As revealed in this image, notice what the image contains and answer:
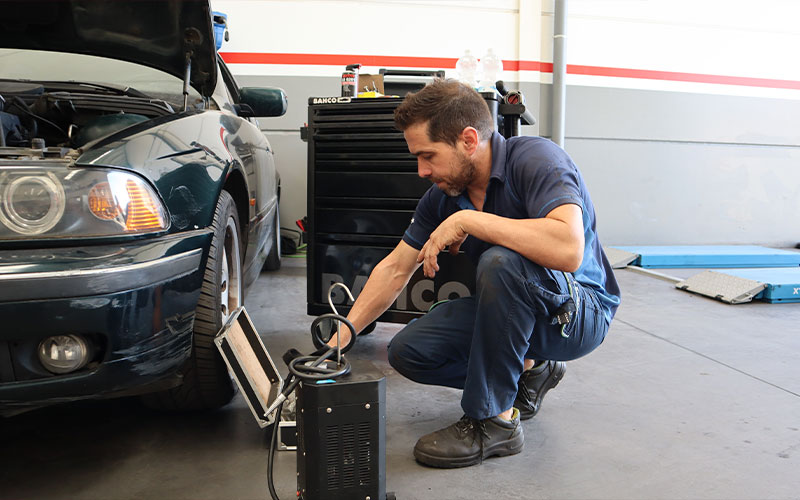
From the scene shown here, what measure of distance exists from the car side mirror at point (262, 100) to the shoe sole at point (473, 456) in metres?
1.54

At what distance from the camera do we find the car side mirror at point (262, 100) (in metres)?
2.44

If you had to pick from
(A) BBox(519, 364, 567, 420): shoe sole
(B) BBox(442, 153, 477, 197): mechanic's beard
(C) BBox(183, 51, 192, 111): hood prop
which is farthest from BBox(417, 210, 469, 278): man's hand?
(C) BBox(183, 51, 192, 111): hood prop

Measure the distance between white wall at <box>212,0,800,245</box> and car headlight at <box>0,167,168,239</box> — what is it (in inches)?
144

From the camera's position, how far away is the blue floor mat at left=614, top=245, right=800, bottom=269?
4.63 metres

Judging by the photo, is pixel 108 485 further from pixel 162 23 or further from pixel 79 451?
pixel 162 23

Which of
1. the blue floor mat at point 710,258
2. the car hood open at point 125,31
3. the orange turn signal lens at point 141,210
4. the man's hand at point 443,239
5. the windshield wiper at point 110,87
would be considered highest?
the car hood open at point 125,31

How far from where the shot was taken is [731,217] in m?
5.66

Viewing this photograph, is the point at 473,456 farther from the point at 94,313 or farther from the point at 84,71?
the point at 84,71

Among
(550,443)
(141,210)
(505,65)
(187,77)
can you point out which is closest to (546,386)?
(550,443)

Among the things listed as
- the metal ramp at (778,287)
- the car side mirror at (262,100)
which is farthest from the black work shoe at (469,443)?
the metal ramp at (778,287)

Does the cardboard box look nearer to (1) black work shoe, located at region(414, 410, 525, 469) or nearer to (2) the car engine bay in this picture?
(2) the car engine bay

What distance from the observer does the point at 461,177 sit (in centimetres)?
162

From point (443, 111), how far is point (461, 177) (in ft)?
0.61

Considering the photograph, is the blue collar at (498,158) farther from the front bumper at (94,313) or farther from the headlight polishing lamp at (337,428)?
the front bumper at (94,313)
